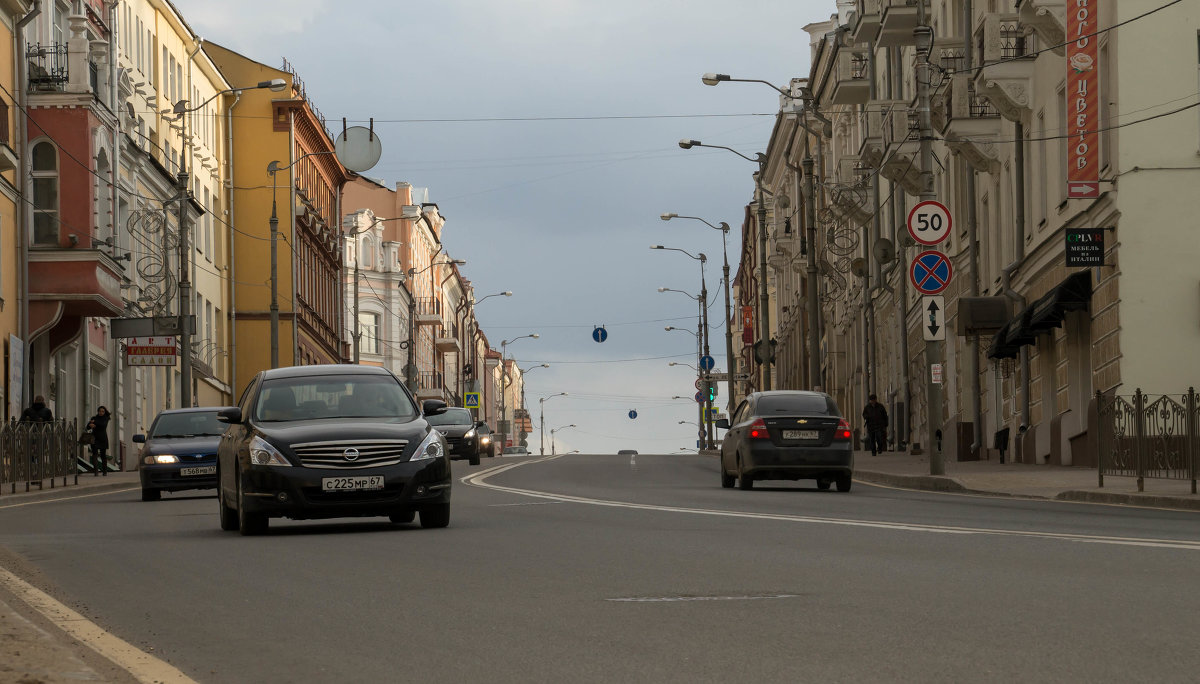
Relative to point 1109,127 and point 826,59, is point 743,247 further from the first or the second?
point 1109,127

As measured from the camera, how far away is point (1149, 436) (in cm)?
2152

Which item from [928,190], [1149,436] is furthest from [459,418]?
[1149,436]

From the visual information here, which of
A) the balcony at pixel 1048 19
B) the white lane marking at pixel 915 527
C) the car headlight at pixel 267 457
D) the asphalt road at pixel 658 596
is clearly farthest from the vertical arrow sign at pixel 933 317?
the car headlight at pixel 267 457

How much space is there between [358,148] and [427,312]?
3053 inches

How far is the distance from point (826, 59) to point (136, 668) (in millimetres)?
65734

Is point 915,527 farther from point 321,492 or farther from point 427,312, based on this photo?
point 427,312

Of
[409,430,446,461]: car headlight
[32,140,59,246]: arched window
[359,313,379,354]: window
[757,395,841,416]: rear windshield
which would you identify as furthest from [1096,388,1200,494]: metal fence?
[359,313,379,354]: window

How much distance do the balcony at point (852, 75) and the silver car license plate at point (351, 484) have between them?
45.4 m

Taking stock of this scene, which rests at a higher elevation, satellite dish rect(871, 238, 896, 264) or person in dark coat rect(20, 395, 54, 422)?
satellite dish rect(871, 238, 896, 264)

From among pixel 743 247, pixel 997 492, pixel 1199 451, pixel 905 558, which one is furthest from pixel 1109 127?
pixel 743 247

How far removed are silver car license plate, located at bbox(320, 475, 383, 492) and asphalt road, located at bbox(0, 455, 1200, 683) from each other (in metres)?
0.42

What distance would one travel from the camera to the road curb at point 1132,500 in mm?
19344

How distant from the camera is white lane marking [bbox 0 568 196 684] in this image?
23.9 ft

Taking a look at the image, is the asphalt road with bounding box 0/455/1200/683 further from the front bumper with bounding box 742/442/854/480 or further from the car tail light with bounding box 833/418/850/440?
the car tail light with bounding box 833/418/850/440
